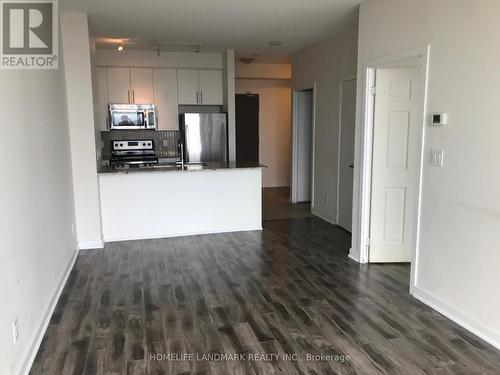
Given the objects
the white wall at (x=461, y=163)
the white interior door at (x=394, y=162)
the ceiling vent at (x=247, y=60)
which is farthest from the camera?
the ceiling vent at (x=247, y=60)

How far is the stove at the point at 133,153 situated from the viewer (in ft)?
22.9

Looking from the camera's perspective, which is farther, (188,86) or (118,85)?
(188,86)

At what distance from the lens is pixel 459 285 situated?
9.86ft

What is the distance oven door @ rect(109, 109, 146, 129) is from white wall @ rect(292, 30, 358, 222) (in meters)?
2.78

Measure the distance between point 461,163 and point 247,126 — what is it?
20.9 feet

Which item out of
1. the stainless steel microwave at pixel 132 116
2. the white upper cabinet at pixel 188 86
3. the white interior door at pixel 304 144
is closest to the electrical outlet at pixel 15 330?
the stainless steel microwave at pixel 132 116

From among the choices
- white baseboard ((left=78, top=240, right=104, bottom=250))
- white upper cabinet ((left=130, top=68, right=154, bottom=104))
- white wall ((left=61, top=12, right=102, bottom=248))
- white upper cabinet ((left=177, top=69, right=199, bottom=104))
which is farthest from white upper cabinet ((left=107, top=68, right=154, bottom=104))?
white baseboard ((left=78, top=240, right=104, bottom=250))

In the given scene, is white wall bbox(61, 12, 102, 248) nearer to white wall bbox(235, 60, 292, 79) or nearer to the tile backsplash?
the tile backsplash

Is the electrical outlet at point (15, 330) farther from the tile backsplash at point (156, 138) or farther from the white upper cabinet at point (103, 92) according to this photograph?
the tile backsplash at point (156, 138)

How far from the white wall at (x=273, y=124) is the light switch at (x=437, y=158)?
240 inches

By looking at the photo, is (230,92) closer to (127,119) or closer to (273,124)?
(127,119)

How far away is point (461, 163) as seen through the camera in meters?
2.94


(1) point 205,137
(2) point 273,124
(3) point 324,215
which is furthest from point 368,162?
(2) point 273,124

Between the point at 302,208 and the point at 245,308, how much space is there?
409cm
